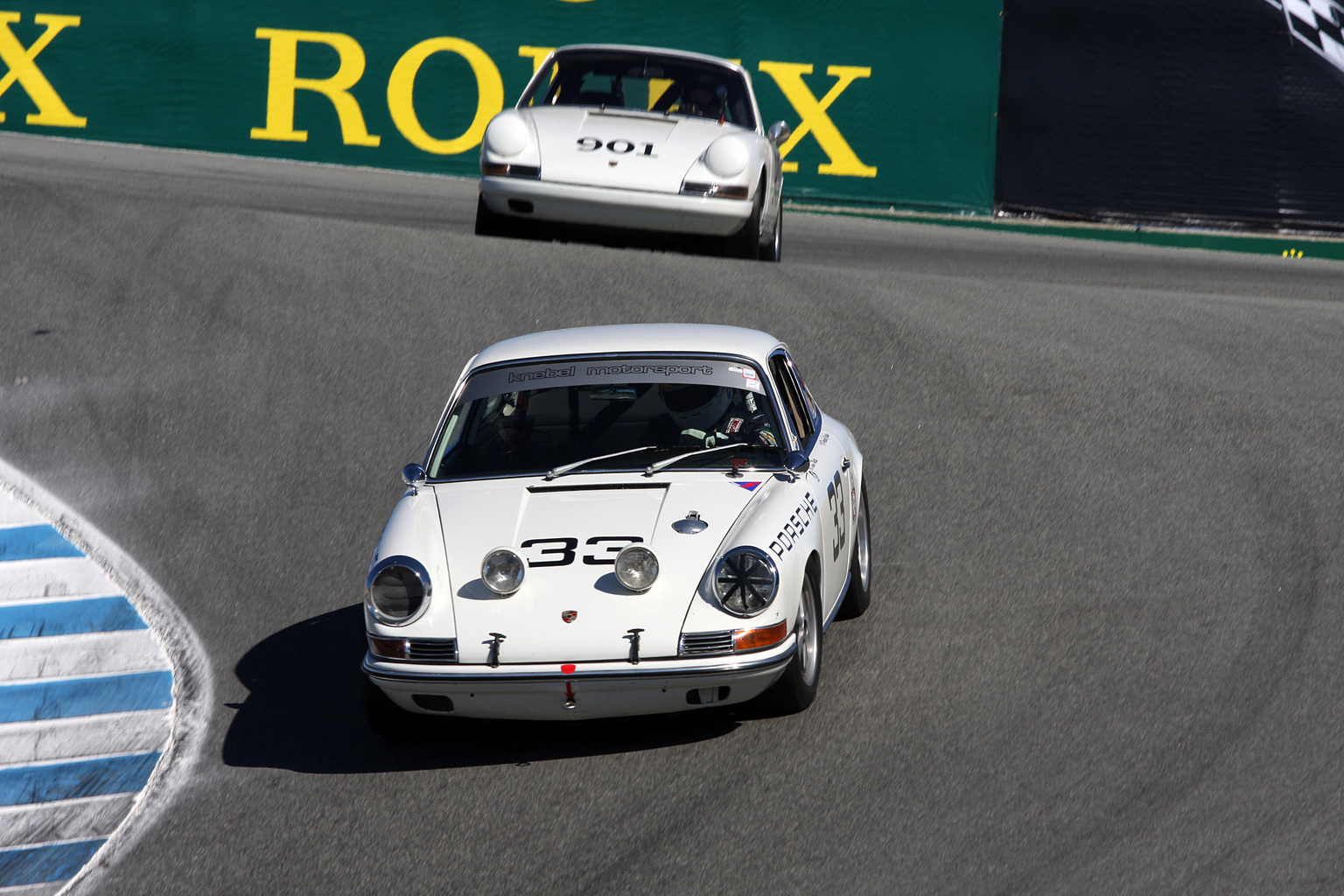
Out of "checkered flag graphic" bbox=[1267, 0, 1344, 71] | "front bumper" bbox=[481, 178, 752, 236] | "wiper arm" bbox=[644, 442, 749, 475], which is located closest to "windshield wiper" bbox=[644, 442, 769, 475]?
"wiper arm" bbox=[644, 442, 749, 475]

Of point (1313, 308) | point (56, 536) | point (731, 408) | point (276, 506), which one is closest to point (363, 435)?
point (276, 506)

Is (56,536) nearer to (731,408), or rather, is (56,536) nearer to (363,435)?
(363,435)

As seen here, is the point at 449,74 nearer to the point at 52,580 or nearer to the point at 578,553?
the point at 52,580

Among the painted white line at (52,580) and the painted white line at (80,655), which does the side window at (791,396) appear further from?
A: the painted white line at (52,580)

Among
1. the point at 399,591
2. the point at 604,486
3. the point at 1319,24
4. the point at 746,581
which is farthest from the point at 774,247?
the point at 1319,24

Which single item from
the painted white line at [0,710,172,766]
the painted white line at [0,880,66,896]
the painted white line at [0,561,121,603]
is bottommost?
the painted white line at [0,880,66,896]

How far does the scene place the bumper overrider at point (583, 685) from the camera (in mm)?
4410

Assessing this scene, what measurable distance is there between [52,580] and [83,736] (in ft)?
4.35

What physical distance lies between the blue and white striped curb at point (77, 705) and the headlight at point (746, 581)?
1903 millimetres

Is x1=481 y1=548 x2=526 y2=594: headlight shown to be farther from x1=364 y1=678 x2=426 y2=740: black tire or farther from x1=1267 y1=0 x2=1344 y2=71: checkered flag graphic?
x1=1267 y1=0 x2=1344 y2=71: checkered flag graphic

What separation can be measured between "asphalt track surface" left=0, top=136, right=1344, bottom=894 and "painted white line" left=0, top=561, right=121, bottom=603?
0.32 meters

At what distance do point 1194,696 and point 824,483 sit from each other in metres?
1.50

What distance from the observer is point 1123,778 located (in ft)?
14.1

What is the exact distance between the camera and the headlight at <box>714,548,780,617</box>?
454 cm
